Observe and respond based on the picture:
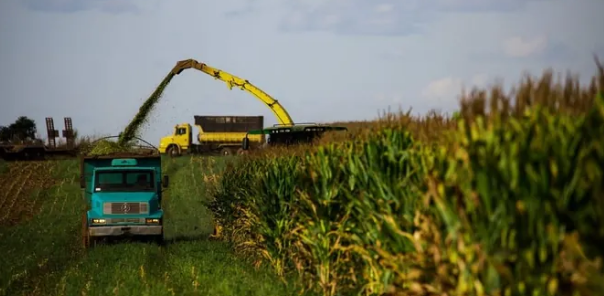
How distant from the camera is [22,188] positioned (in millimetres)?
55312

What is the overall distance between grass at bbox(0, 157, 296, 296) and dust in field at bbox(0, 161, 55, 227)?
4.29 meters

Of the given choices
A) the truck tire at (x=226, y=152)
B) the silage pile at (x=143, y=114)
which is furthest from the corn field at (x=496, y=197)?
the truck tire at (x=226, y=152)

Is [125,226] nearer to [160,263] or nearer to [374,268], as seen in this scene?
[160,263]

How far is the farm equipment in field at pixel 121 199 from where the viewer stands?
27578 mm

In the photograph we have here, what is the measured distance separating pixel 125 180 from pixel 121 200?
4.08 ft

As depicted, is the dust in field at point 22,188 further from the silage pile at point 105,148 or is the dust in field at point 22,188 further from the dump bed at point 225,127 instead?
the silage pile at point 105,148

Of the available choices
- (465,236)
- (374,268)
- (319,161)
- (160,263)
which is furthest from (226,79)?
(465,236)

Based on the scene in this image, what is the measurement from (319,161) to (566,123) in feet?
27.0

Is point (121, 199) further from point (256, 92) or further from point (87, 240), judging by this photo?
point (256, 92)

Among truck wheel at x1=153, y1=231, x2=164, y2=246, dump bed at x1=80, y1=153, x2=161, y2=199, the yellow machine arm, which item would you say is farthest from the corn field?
the yellow machine arm

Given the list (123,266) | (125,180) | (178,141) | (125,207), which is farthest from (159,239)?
(178,141)

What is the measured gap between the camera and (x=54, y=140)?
66.6 metres

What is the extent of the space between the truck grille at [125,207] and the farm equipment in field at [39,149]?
1518 inches

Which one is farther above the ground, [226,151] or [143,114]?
[143,114]
